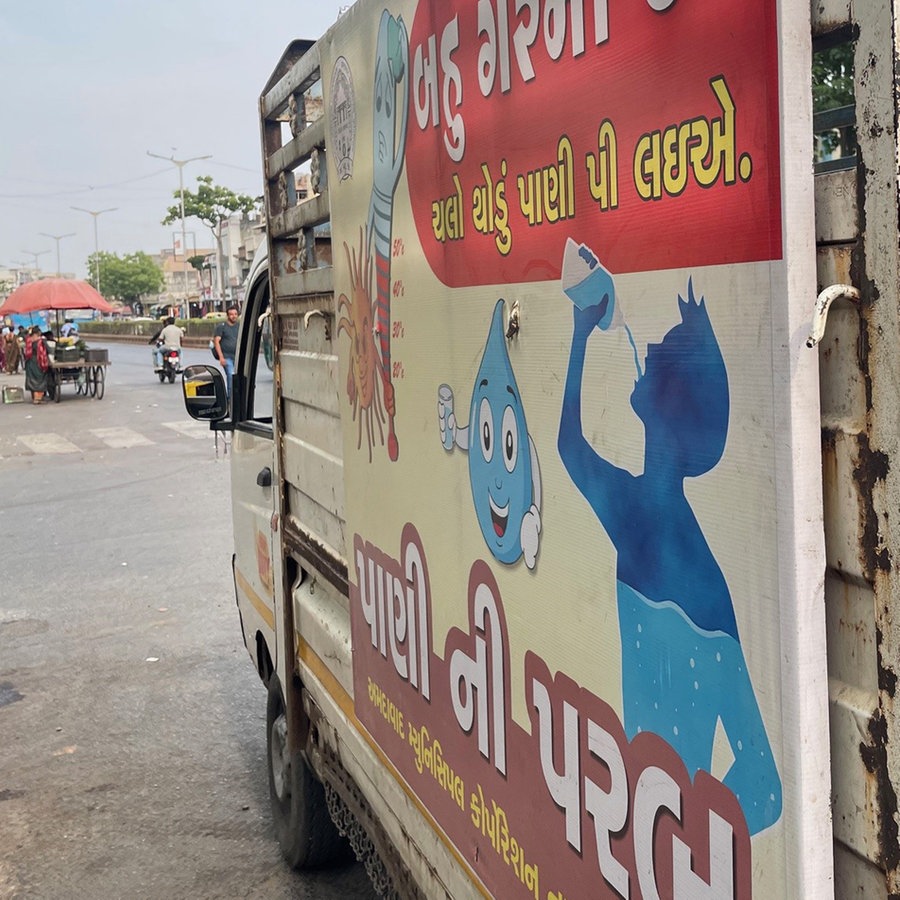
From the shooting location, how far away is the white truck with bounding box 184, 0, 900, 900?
1143 mm

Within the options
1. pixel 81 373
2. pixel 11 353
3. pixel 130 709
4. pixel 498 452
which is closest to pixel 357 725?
pixel 498 452

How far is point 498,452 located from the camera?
1869mm

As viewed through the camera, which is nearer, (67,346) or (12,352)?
(67,346)

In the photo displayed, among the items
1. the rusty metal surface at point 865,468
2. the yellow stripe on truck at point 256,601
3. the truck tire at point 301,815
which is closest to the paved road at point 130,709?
the truck tire at point 301,815

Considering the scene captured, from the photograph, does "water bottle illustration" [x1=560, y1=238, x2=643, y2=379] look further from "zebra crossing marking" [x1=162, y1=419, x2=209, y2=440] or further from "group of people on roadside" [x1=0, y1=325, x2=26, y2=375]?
"group of people on roadside" [x1=0, y1=325, x2=26, y2=375]

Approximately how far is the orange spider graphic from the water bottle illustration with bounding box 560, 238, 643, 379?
95cm

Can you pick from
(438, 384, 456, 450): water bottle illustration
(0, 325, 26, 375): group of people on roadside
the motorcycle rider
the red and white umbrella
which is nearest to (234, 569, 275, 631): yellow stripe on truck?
(438, 384, 456, 450): water bottle illustration

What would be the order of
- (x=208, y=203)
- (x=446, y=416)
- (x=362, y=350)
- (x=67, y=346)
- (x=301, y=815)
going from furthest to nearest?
(x=208, y=203) < (x=67, y=346) < (x=301, y=815) < (x=362, y=350) < (x=446, y=416)

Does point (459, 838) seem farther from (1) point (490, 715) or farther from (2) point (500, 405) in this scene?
(2) point (500, 405)

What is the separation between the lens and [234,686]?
600cm

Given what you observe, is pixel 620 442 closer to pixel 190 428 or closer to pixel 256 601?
pixel 256 601

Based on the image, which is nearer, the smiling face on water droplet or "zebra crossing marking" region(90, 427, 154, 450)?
the smiling face on water droplet

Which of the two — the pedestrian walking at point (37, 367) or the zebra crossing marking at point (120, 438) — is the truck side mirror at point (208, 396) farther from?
the pedestrian walking at point (37, 367)

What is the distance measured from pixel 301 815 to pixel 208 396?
167cm
